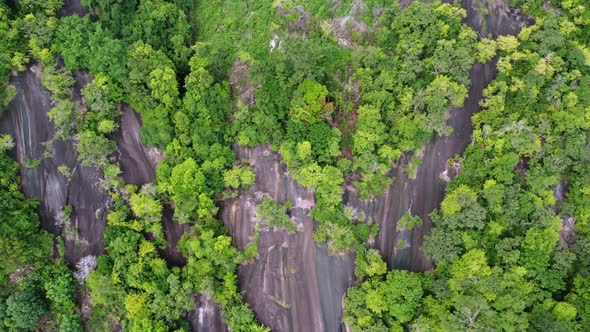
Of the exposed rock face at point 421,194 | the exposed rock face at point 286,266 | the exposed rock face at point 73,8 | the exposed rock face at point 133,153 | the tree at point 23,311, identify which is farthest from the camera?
the exposed rock face at point 73,8

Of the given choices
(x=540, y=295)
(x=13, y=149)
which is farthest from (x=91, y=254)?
(x=540, y=295)

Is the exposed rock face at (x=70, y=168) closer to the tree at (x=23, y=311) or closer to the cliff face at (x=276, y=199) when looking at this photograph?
the cliff face at (x=276, y=199)

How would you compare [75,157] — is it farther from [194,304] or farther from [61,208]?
[194,304]

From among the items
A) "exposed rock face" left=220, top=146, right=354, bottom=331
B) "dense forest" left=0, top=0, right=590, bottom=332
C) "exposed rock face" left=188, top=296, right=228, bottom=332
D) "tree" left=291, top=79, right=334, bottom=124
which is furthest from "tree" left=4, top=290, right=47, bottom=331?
"tree" left=291, top=79, right=334, bottom=124

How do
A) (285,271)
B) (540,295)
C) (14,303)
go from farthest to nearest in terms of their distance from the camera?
(285,271) → (14,303) → (540,295)

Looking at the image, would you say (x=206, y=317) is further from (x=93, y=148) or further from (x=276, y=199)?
(x=93, y=148)

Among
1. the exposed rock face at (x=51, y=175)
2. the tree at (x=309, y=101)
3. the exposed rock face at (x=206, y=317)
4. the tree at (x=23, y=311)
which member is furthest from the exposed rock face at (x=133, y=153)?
the tree at (x=309, y=101)

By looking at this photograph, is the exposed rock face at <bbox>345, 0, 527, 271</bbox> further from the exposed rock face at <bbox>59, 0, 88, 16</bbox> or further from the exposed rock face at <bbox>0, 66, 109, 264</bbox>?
the exposed rock face at <bbox>59, 0, 88, 16</bbox>
